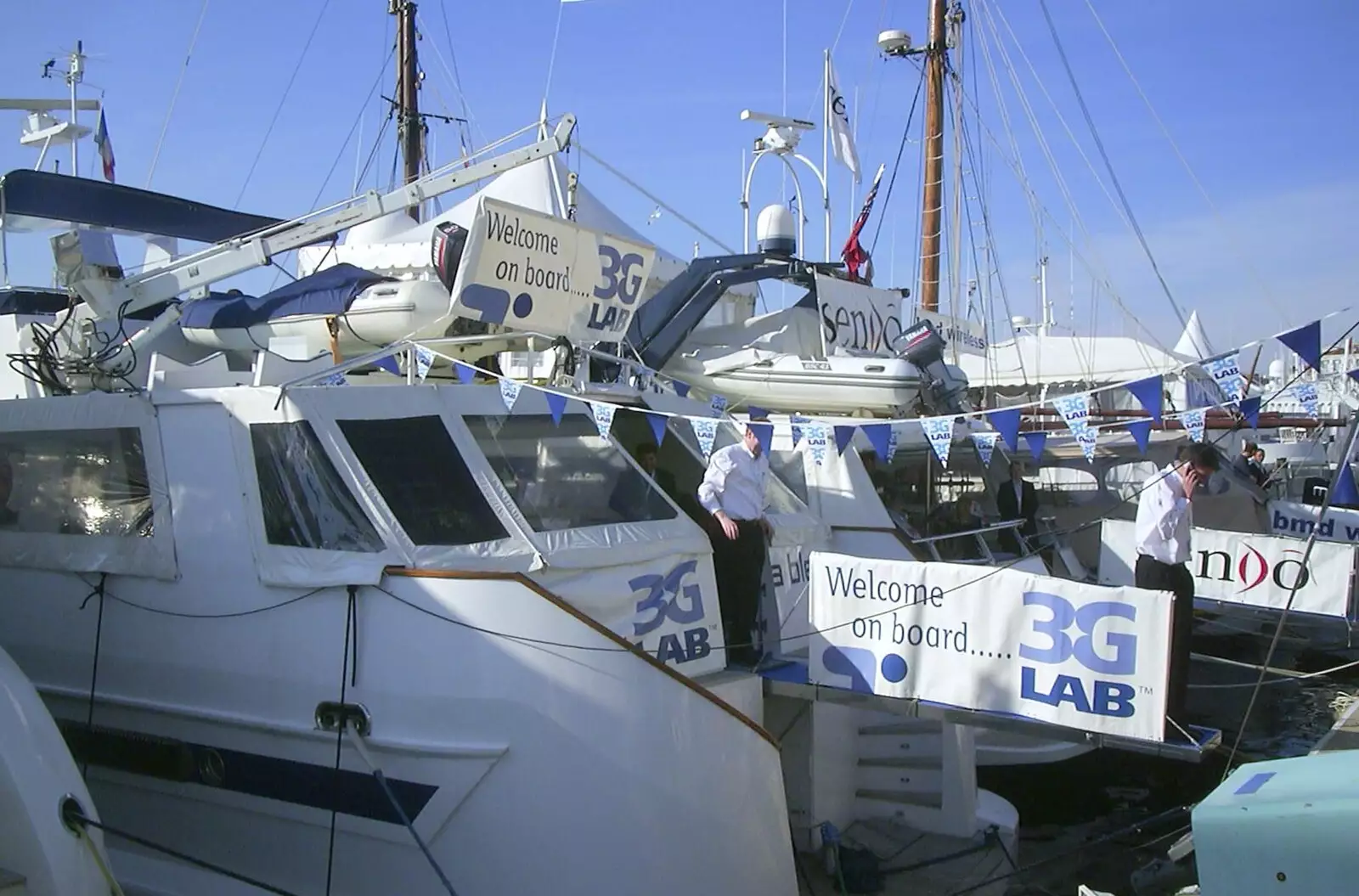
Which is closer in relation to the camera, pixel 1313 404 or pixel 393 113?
pixel 1313 404

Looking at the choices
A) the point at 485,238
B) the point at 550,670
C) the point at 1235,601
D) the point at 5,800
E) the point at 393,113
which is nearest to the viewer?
the point at 5,800

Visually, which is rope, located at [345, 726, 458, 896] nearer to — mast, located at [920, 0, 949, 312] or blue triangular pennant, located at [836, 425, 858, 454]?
blue triangular pennant, located at [836, 425, 858, 454]

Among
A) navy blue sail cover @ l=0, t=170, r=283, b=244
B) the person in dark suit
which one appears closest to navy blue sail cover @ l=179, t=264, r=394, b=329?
navy blue sail cover @ l=0, t=170, r=283, b=244

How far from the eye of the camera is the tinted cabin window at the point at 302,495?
5.55 metres

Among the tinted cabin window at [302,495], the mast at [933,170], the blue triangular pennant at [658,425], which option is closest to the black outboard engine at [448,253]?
the blue triangular pennant at [658,425]

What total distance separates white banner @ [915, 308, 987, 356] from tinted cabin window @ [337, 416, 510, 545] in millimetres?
8285

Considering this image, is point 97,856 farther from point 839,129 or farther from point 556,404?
point 839,129

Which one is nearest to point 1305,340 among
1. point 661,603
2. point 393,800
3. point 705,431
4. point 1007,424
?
point 1007,424

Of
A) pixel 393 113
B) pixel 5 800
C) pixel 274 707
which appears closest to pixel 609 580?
pixel 274 707

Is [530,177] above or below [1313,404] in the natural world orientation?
above

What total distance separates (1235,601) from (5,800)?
8514 mm

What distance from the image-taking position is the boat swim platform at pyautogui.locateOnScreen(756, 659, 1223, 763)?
4895 millimetres

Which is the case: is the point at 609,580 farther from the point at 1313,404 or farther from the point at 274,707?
the point at 1313,404

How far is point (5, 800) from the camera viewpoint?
4195 mm
